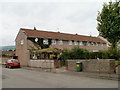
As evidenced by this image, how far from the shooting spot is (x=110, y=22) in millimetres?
25156

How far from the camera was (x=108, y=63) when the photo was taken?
16344mm

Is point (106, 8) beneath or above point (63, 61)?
above

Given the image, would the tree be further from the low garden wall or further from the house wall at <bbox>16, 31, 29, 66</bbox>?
the house wall at <bbox>16, 31, 29, 66</bbox>

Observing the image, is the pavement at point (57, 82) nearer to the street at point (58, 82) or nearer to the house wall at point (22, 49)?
the street at point (58, 82)

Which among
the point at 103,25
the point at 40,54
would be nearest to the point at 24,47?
the point at 40,54

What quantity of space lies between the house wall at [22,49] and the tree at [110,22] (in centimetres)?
1544

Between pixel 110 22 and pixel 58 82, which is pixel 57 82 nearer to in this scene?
pixel 58 82

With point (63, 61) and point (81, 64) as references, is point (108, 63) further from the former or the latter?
point (63, 61)

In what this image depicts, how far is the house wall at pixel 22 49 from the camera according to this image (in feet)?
108

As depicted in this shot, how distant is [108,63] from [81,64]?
372cm

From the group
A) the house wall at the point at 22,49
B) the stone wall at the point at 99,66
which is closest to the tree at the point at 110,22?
the stone wall at the point at 99,66

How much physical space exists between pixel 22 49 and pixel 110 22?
750 inches

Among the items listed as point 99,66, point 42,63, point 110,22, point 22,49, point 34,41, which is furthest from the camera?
point 22,49

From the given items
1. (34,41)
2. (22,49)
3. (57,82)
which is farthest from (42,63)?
(57,82)
